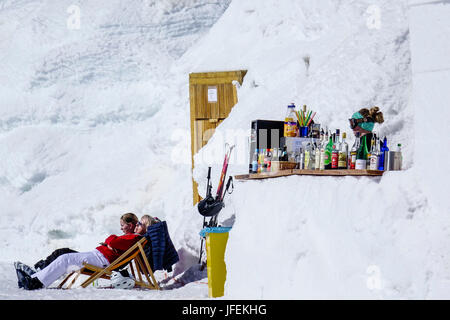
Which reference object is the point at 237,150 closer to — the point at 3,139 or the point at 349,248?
the point at 349,248

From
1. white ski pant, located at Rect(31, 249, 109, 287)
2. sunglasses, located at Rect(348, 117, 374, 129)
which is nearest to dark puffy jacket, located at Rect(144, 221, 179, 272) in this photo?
white ski pant, located at Rect(31, 249, 109, 287)

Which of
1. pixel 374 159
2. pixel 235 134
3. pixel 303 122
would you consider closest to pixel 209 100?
pixel 235 134

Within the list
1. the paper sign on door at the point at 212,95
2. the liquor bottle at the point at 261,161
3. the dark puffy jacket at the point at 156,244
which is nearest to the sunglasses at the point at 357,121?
the liquor bottle at the point at 261,161

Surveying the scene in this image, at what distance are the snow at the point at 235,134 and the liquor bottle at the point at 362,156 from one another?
0.34 ft

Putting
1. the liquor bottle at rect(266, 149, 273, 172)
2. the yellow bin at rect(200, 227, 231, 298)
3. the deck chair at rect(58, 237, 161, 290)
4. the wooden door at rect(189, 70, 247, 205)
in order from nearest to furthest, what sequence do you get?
the liquor bottle at rect(266, 149, 273, 172)
the yellow bin at rect(200, 227, 231, 298)
the deck chair at rect(58, 237, 161, 290)
the wooden door at rect(189, 70, 247, 205)

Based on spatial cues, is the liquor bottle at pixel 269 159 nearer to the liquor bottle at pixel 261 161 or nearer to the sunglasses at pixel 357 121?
the liquor bottle at pixel 261 161

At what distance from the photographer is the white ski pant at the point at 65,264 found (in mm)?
6898

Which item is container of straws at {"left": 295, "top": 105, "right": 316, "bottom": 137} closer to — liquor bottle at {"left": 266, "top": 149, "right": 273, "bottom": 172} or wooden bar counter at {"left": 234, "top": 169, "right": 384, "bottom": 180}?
liquor bottle at {"left": 266, "top": 149, "right": 273, "bottom": 172}

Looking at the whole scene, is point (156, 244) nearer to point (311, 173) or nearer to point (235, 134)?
point (235, 134)

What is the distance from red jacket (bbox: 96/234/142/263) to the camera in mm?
7020

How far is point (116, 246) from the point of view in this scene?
7055 millimetres

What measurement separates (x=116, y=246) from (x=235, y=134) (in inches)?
89.4

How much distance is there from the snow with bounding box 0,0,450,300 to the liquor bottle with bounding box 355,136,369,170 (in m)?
0.10

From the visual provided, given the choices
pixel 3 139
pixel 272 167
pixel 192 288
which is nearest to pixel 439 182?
pixel 272 167
